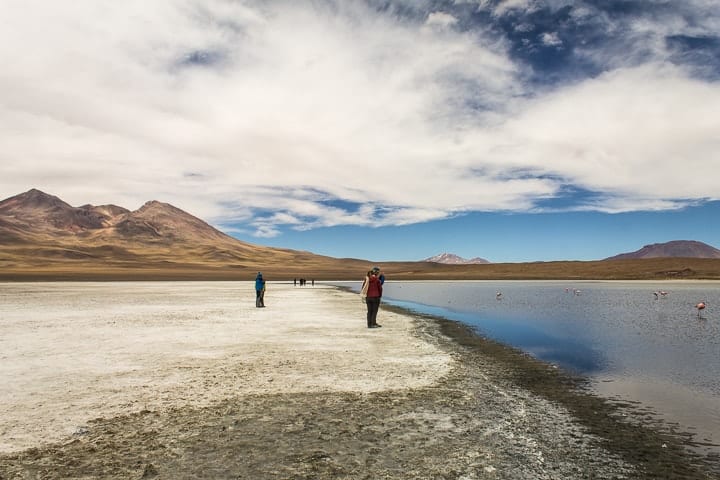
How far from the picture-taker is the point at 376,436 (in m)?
7.83

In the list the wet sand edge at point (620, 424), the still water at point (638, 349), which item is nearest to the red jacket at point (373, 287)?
the still water at point (638, 349)

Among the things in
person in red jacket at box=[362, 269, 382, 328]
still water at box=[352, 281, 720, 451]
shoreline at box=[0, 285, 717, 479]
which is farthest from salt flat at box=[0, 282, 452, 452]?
still water at box=[352, 281, 720, 451]

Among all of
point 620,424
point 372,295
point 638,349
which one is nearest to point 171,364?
point 372,295

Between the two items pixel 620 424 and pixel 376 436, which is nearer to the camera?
pixel 376 436

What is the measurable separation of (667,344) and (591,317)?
11.1 meters

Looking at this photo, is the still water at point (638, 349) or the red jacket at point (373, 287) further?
the red jacket at point (373, 287)

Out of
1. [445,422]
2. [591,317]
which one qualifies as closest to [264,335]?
[445,422]

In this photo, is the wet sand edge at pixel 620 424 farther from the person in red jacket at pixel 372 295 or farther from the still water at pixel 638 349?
the person in red jacket at pixel 372 295

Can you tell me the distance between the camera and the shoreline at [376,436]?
6562mm

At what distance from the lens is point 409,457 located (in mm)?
6969

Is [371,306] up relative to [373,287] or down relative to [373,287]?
down

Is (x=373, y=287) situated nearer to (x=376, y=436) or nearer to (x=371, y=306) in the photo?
(x=371, y=306)

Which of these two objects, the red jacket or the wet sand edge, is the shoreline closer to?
the wet sand edge

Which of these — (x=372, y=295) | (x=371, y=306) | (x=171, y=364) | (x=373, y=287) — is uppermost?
(x=373, y=287)
